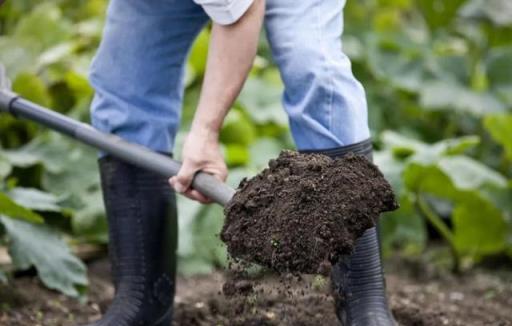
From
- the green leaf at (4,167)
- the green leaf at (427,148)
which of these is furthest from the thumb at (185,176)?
the green leaf at (427,148)

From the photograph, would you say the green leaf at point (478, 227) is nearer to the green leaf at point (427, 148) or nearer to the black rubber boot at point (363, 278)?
the green leaf at point (427, 148)

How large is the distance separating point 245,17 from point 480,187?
1.70 meters

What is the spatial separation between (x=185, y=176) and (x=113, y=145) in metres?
0.29

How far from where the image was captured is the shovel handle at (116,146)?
215cm

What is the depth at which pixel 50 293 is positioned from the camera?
3104 millimetres

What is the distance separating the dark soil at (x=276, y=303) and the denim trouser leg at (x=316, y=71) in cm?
33

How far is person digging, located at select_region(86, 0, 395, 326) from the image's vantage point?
2.15 metres

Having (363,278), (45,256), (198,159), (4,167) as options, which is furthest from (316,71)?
(4,167)

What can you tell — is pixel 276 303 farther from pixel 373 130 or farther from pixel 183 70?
pixel 373 130

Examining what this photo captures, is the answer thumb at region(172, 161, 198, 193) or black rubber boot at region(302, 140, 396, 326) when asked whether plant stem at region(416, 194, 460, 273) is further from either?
thumb at region(172, 161, 198, 193)

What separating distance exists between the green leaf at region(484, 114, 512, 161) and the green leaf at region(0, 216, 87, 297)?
1.41m

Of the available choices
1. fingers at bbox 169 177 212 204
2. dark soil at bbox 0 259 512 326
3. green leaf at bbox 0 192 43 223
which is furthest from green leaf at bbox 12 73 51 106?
fingers at bbox 169 177 212 204

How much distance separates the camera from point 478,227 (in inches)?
143

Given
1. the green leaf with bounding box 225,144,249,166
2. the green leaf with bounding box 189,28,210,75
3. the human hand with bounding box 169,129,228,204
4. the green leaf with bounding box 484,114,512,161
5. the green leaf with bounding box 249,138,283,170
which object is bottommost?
the green leaf with bounding box 249,138,283,170
